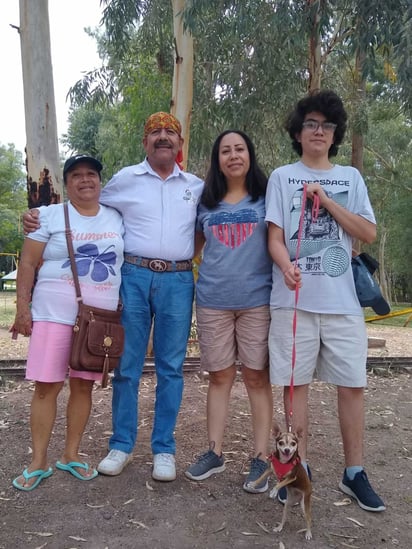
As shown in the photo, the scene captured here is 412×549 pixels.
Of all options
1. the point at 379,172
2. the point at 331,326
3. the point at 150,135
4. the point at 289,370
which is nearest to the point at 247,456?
the point at 289,370

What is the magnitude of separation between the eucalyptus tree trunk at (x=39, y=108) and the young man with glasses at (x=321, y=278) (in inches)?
94.4

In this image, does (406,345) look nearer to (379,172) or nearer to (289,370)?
(289,370)

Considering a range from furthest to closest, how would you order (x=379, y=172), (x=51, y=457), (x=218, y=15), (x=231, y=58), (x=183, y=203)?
(x=379, y=172), (x=231, y=58), (x=218, y=15), (x=51, y=457), (x=183, y=203)

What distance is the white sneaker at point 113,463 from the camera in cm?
315

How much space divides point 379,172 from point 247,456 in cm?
2212

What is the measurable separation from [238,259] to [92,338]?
2.87 feet

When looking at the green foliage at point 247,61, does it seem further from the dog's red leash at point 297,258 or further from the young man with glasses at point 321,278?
the dog's red leash at point 297,258

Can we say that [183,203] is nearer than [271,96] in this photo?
Yes

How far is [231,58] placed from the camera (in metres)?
9.81

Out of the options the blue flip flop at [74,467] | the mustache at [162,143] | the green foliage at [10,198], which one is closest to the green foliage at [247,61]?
the mustache at [162,143]

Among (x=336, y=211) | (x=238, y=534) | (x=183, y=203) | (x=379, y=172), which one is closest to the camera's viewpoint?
(x=238, y=534)

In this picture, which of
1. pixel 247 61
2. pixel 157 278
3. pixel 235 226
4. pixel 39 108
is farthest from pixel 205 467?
pixel 247 61

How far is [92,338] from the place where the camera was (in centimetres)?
286

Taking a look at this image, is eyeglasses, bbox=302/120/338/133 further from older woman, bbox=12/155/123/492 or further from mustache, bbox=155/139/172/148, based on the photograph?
older woman, bbox=12/155/123/492
